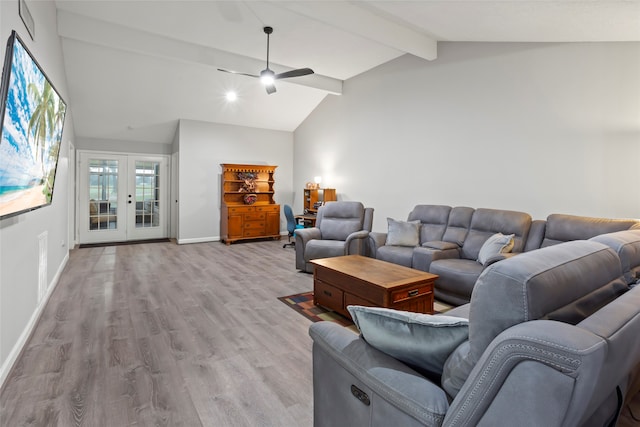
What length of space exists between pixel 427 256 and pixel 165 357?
274 centimetres

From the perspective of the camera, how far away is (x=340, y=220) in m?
5.41

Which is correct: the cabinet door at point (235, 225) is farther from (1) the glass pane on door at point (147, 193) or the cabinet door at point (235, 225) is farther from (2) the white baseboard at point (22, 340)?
(2) the white baseboard at point (22, 340)

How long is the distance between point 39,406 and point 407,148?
16.6 feet

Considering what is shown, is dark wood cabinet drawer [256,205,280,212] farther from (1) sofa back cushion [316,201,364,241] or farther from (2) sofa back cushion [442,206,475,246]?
(2) sofa back cushion [442,206,475,246]

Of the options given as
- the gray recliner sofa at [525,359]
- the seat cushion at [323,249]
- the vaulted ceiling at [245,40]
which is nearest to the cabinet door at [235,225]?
the vaulted ceiling at [245,40]

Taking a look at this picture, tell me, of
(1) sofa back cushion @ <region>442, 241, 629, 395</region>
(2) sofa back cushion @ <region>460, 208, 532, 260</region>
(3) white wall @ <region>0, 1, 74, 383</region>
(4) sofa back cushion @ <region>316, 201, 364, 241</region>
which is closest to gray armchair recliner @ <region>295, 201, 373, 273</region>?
(4) sofa back cushion @ <region>316, 201, 364, 241</region>

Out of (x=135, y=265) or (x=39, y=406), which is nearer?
(x=39, y=406)

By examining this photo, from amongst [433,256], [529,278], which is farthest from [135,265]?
[529,278]

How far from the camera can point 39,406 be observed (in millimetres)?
1948

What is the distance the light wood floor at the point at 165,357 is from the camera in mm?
1910

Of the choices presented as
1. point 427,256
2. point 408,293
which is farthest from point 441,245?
point 408,293

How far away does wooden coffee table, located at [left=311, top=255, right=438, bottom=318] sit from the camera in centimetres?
289

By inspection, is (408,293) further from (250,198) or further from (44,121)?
(250,198)

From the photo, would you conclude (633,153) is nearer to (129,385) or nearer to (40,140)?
(129,385)
